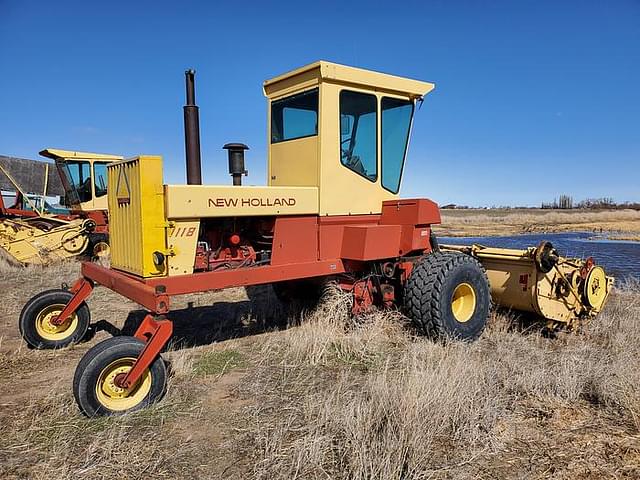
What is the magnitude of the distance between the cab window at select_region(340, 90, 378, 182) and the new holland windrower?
15 mm

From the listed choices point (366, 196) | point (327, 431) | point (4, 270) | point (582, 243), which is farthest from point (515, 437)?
point (582, 243)

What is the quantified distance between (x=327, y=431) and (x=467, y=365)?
170cm

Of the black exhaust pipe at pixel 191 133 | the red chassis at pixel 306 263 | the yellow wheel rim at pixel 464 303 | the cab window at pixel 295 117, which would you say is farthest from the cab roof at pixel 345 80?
the yellow wheel rim at pixel 464 303

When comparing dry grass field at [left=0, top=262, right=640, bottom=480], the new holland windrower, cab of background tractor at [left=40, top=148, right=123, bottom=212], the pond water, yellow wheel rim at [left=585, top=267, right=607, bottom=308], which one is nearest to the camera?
dry grass field at [left=0, top=262, right=640, bottom=480]

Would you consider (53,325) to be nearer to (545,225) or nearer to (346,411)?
(346,411)

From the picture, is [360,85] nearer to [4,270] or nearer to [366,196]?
[366,196]

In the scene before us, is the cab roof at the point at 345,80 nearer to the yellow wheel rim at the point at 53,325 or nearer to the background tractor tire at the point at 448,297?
the background tractor tire at the point at 448,297

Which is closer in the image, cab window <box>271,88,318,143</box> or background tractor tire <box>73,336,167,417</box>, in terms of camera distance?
background tractor tire <box>73,336,167,417</box>

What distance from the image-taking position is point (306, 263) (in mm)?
5227

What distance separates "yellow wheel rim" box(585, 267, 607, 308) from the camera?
616 centimetres

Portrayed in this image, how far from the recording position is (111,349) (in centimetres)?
377

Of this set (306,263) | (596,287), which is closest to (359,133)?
(306,263)

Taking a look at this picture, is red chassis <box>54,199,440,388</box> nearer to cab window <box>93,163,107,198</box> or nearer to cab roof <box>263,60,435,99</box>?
cab roof <box>263,60,435,99</box>

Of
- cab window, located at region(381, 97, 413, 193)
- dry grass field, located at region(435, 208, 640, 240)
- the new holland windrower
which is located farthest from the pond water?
cab window, located at region(381, 97, 413, 193)
